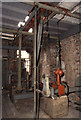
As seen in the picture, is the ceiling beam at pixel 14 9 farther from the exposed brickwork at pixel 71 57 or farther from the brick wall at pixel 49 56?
the brick wall at pixel 49 56

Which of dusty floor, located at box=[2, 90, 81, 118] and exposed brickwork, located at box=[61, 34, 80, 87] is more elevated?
exposed brickwork, located at box=[61, 34, 80, 87]

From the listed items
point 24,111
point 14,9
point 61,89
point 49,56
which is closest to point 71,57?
point 49,56

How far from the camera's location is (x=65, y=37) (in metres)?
6.59

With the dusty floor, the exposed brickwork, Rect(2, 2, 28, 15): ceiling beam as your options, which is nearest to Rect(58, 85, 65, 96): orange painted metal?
the dusty floor

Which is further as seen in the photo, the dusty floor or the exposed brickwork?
the exposed brickwork

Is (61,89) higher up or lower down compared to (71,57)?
lower down

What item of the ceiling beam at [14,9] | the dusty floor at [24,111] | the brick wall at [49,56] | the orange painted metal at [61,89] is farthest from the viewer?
the brick wall at [49,56]

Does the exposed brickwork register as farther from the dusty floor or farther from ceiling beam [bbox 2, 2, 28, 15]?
ceiling beam [bbox 2, 2, 28, 15]

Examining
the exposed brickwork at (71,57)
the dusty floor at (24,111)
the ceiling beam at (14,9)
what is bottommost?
the dusty floor at (24,111)

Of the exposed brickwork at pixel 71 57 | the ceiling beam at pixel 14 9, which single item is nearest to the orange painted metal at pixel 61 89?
the exposed brickwork at pixel 71 57

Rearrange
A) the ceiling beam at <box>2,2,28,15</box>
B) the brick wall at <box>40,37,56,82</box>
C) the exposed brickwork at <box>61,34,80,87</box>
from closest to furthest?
the ceiling beam at <box>2,2,28,15</box> < the exposed brickwork at <box>61,34,80,87</box> < the brick wall at <box>40,37,56,82</box>

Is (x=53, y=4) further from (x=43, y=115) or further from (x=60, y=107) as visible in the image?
(x=43, y=115)

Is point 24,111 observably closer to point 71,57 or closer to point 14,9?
point 71,57

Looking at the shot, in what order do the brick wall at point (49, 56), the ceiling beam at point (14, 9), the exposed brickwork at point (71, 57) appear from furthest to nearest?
1. the brick wall at point (49, 56)
2. the exposed brickwork at point (71, 57)
3. the ceiling beam at point (14, 9)
